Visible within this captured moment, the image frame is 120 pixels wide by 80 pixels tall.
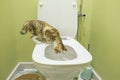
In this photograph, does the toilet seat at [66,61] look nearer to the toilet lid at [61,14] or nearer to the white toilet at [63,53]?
the white toilet at [63,53]

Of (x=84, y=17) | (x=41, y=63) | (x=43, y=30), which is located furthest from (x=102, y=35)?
Result: (x=41, y=63)

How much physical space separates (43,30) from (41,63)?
0.41 meters

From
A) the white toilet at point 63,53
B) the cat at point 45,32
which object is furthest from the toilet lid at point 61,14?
the cat at point 45,32

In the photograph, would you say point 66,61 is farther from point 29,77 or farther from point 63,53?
point 29,77

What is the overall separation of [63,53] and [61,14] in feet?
1.28

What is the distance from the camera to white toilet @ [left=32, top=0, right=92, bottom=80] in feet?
3.41

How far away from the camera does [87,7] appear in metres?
1.76

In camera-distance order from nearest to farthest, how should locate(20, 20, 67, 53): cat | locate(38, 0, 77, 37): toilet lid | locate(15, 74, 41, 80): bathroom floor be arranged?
1. locate(20, 20, 67, 53): cat
2. locate(38, 0, 77, 37): toilet lid
3. locate(15, 74, 41, 80): bathroom floor

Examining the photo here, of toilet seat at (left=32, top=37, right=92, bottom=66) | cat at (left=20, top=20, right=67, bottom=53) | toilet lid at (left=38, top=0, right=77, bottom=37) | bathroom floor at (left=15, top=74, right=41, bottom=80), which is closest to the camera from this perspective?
toilet seat at (left=32, top=37, right=92, bottom=66)

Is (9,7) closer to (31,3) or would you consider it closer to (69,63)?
(31,3)

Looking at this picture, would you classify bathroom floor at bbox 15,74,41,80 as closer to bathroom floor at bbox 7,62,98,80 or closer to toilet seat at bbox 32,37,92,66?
bathroom floor at bbox 7,62,98,80

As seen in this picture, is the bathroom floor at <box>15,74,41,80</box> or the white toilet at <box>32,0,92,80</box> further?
the bathroom floor at <box>15,74,41,80</box>

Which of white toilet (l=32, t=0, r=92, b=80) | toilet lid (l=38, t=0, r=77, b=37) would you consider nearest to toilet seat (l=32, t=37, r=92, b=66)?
white toilet (l=32, t=0, r=92, b=80)

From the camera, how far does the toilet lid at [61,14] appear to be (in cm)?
151
